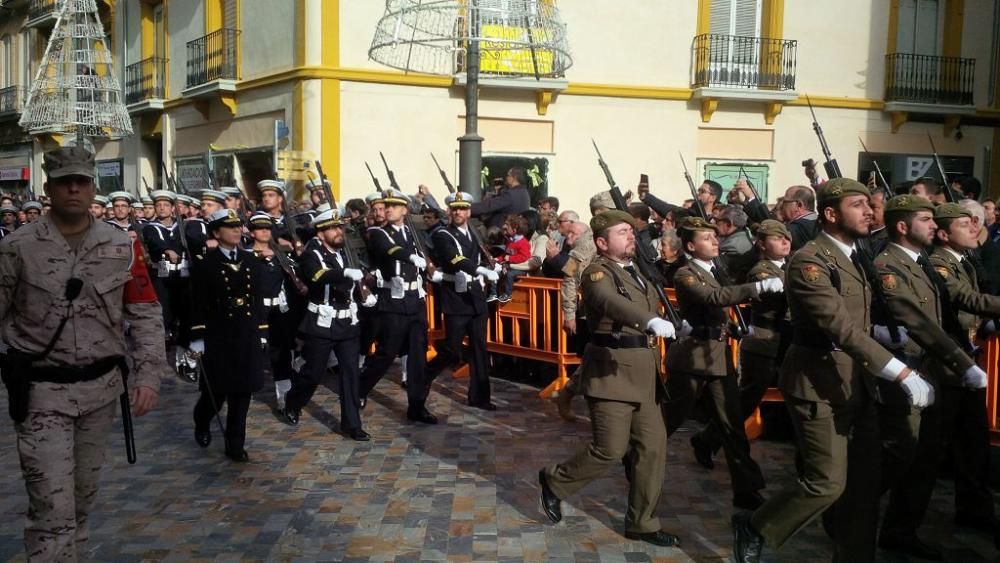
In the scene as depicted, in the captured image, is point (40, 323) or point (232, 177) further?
point (232, 177)

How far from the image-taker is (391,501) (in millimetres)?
6410

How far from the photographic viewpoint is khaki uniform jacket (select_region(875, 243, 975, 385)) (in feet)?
16.0

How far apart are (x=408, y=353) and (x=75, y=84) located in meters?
12.5

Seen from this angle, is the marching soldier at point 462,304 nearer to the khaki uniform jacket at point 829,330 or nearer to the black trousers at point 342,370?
the black trousers at point 342,370

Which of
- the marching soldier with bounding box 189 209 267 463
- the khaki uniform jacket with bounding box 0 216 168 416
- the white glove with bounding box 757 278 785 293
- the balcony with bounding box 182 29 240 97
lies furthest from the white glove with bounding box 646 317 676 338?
the balcony with bounding box 182 29 240 97

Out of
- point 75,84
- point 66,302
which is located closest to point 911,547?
point 66,302

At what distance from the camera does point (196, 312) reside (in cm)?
766

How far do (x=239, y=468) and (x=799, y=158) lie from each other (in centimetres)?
1627

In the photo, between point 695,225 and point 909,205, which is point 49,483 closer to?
point 695,225

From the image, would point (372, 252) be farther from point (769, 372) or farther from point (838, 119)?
point (838, 119)

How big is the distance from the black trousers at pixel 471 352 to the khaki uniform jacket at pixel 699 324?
3.02 meters

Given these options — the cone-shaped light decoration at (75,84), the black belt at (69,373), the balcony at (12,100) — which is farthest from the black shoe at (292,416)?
the balcony at (12,100)

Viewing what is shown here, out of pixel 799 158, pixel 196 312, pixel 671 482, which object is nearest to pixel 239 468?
pixel 196 312

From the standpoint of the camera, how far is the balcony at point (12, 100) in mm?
33094
